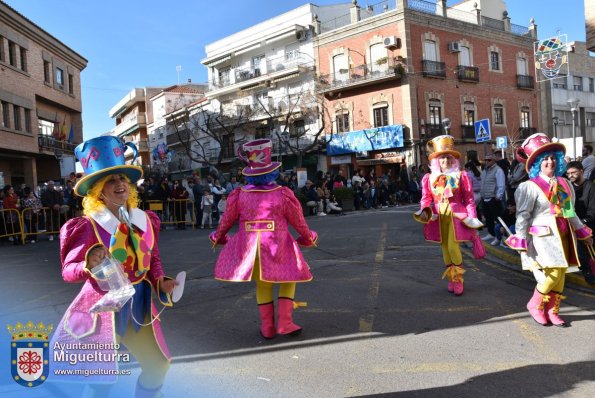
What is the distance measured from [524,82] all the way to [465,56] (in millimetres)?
6386

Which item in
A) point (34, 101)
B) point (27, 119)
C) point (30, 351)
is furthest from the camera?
point (34, 101)

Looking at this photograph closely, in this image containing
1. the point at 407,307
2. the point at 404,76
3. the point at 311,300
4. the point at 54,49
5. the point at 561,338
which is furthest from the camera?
the point at 404,76

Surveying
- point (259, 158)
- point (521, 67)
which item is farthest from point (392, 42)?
point (259, 158)

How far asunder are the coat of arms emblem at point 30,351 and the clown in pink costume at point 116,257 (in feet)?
0.19

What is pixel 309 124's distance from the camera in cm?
3766

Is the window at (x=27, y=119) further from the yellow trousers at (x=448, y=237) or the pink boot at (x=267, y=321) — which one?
the pink boot at (x=267, y=321)

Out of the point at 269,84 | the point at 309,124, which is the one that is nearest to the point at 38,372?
the point at 309,124

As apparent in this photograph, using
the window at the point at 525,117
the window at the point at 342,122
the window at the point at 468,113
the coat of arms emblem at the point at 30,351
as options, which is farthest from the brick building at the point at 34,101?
the window at the point at 525,117

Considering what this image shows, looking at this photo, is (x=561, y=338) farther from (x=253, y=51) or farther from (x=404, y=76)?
(x=253, y=51)

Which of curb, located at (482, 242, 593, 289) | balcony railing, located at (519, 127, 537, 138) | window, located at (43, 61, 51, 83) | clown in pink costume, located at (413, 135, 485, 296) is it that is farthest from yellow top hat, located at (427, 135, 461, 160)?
balcony railing, located at (519, 127, 537, 138)

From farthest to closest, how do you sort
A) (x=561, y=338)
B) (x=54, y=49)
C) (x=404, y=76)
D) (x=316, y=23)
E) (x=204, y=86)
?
(x=204, y=86), (x=316, y=23), (x=404, y=76), (x=54, y=49), (x=561, y=338)

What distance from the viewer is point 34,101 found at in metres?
27.3

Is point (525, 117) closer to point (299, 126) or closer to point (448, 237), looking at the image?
point (299, 126)

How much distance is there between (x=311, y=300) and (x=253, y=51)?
1492 inches
